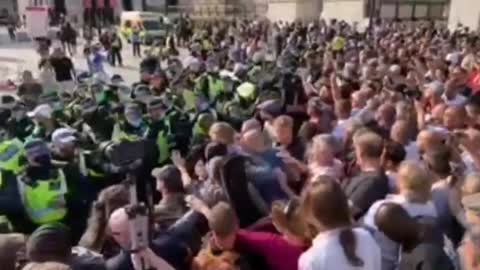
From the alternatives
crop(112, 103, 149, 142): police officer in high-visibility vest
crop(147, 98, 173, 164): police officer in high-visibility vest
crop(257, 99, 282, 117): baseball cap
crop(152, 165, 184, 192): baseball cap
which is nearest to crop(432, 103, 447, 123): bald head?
crop(257, 99, 282, 117): baseball cap

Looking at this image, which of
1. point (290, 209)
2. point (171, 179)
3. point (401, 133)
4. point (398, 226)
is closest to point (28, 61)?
point (401, 133)

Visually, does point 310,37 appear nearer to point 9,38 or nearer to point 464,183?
point 464,183

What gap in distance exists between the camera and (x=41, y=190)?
6.02m

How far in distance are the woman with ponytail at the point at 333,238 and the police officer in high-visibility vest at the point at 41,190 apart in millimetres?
2757

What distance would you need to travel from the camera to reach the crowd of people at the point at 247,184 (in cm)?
396

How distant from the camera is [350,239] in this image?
3.87 meters

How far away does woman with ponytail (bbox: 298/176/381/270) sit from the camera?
12.6 feet

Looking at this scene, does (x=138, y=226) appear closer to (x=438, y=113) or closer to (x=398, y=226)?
(x=398, y=226)

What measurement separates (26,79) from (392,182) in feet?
32.7

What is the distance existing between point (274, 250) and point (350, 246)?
63 centimetres

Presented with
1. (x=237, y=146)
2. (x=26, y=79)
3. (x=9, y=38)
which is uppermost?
(x=237, y=146)

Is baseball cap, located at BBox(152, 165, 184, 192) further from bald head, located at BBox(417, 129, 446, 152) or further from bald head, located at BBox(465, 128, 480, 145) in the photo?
bald head, located at BBox(465, 128, 480, 145)

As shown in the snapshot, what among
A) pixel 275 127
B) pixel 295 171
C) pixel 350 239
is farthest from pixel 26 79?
pixel 350 239

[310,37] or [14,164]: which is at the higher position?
[14,164]
